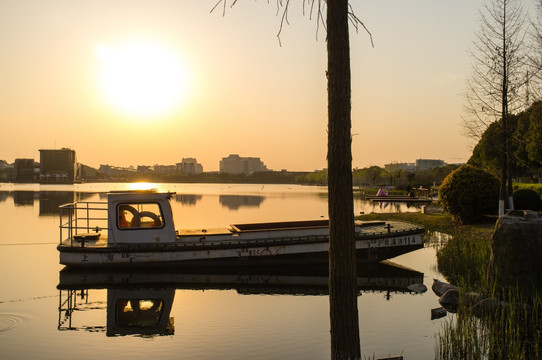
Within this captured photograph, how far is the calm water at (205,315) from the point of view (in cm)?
970

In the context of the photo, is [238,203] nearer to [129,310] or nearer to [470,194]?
[470,194]

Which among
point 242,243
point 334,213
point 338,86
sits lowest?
point 242,243

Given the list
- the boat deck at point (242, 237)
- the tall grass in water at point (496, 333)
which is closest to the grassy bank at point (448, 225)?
the boat deck at point (242, 237)

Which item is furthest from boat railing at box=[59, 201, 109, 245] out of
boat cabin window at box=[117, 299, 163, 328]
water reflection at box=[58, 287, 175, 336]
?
boat cabin window at box=[117, 299, 163, 328]

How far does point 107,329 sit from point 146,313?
1.42 metres

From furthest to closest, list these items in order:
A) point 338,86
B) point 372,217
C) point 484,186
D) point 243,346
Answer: point 372,217 < point 484,186 < point 243,346 < point 338,86

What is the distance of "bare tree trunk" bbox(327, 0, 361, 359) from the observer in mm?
6125

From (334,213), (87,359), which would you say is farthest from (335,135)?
(87,359)

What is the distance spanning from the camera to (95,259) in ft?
56.2

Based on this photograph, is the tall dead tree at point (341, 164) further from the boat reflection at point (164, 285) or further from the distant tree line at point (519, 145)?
the distant tree line at point (519, 145)

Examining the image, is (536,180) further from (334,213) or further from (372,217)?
(334,213)

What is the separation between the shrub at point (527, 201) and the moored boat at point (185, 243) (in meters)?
11.5

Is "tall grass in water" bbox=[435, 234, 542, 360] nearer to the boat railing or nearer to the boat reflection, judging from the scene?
the boat reflection

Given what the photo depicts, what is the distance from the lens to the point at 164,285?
15.6m
